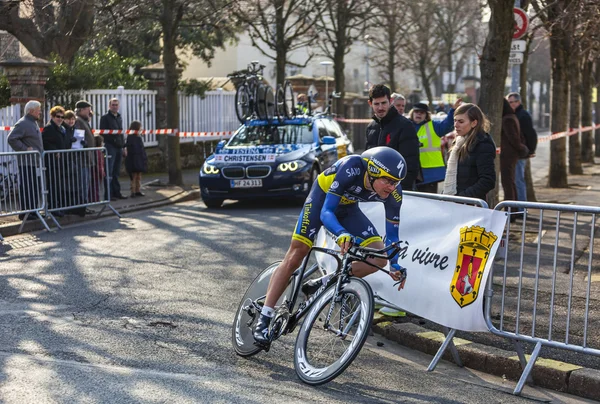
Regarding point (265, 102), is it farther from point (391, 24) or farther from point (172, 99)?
point (391, 24)

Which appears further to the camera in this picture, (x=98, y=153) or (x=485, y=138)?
(x=98, y=153)

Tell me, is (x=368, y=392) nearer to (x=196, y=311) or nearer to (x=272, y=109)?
(x=196, y=311)

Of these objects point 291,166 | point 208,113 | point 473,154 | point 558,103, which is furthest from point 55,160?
point 208,113

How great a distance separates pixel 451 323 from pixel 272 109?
12.6 m

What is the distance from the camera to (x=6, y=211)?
12.9 m

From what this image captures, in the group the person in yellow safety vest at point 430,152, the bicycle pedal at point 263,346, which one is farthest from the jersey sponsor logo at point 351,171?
the person in yellow safety vest at point 430,152

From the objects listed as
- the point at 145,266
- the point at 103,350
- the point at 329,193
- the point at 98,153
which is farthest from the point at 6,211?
the point at 329,193

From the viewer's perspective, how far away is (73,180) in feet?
46.4

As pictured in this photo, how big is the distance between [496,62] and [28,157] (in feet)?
21.7

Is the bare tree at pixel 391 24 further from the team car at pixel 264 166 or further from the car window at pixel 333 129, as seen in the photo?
the team car at pixel 264 166

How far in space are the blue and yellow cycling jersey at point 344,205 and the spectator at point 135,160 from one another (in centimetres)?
1183

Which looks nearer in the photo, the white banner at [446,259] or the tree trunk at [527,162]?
the white banner at [446,259]

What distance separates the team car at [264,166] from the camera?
53.0ft

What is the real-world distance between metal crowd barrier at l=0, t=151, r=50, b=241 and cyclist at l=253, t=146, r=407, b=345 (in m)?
7.31
